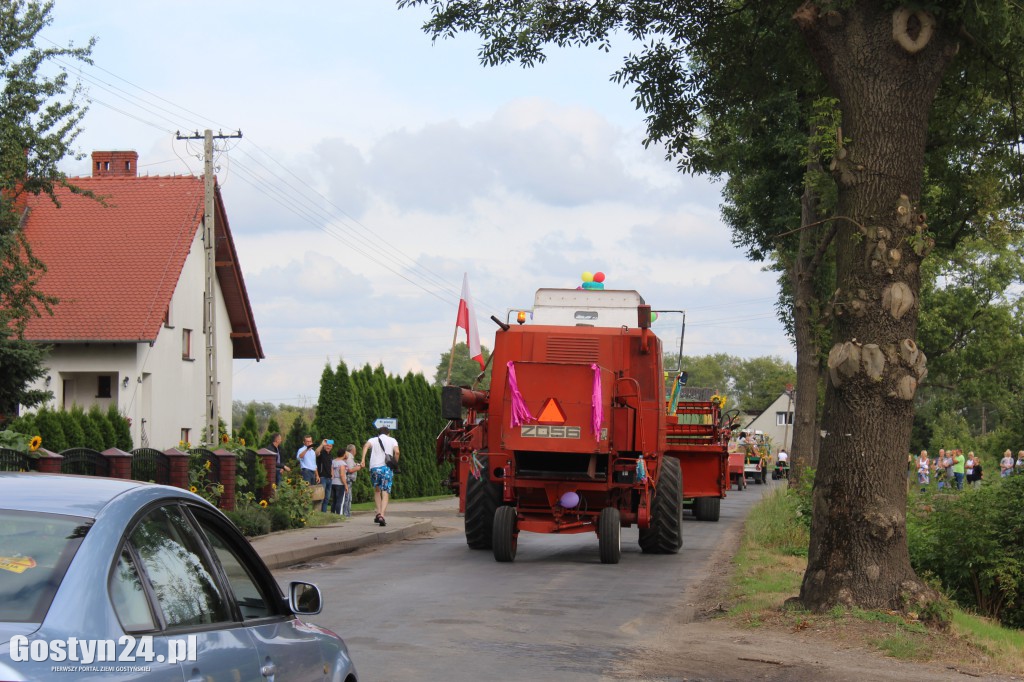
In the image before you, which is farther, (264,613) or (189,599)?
(264,613)

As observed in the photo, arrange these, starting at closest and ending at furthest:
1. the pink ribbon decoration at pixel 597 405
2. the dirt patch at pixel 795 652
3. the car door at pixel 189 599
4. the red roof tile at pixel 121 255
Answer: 1. the car door at pixel 189 599
2. the dirt patch at pixel 795 652
3. the pink ribbon decoration at pixel 597 405
4. the red roof tile at pixel 121 255

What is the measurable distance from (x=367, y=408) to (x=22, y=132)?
21.1m

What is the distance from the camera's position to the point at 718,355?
185 m

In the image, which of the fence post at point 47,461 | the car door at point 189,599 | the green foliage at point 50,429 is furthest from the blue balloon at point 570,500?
the green foliage at point 50,429

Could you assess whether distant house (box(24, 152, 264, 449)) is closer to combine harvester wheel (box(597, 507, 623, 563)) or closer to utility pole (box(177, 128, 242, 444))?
utility pole (box(177, 128, 242, 444))

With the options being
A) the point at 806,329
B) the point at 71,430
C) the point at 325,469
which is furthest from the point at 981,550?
the point at 71,430

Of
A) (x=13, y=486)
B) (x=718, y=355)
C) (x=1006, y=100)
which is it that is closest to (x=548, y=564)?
(x=1006, y=100)

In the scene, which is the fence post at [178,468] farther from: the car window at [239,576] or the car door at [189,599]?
the car door at [189,599]

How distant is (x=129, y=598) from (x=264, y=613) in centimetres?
122

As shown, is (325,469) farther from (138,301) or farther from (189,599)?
(189,599)

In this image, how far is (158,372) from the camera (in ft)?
124

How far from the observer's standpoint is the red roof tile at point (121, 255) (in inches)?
1436

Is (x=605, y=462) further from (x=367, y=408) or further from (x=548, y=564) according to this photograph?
(x=367, y=408)

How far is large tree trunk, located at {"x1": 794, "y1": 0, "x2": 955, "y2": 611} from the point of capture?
34.9ft
